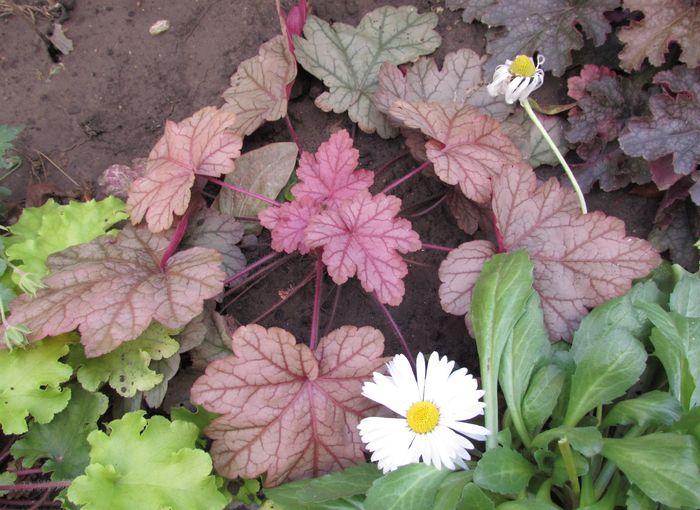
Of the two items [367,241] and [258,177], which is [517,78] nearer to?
[367,241]

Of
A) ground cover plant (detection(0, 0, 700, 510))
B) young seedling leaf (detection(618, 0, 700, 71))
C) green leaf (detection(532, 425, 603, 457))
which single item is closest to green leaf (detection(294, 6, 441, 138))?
ground cover plant (detection(0, 0, 700, 510))

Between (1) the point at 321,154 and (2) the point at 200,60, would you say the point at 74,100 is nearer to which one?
(2) the point at 200,60

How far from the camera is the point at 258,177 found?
1984 millimetres

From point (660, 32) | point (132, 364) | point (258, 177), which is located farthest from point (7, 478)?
point (660, 32)

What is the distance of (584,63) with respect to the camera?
6.79ft

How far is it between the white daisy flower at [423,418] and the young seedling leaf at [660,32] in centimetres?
115

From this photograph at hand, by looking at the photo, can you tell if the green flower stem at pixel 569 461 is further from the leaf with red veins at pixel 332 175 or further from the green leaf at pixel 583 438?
the leaf with red veins at pixel 332 175

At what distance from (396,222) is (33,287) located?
941 millimetres

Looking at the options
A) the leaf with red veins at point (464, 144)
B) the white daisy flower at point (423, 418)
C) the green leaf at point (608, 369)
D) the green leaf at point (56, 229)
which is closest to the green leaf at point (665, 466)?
the green leaf at point (608, 369)

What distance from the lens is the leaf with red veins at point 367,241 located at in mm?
1521

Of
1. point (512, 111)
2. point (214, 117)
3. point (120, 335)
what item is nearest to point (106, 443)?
point (120, 335)

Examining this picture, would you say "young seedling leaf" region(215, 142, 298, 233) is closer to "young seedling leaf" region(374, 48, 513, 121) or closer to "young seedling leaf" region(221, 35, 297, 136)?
"young seedling leaf" region(221, 35, 297, 136)

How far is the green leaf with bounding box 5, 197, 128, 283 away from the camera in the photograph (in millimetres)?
1801

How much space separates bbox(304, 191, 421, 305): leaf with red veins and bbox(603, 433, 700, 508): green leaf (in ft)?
2.01
